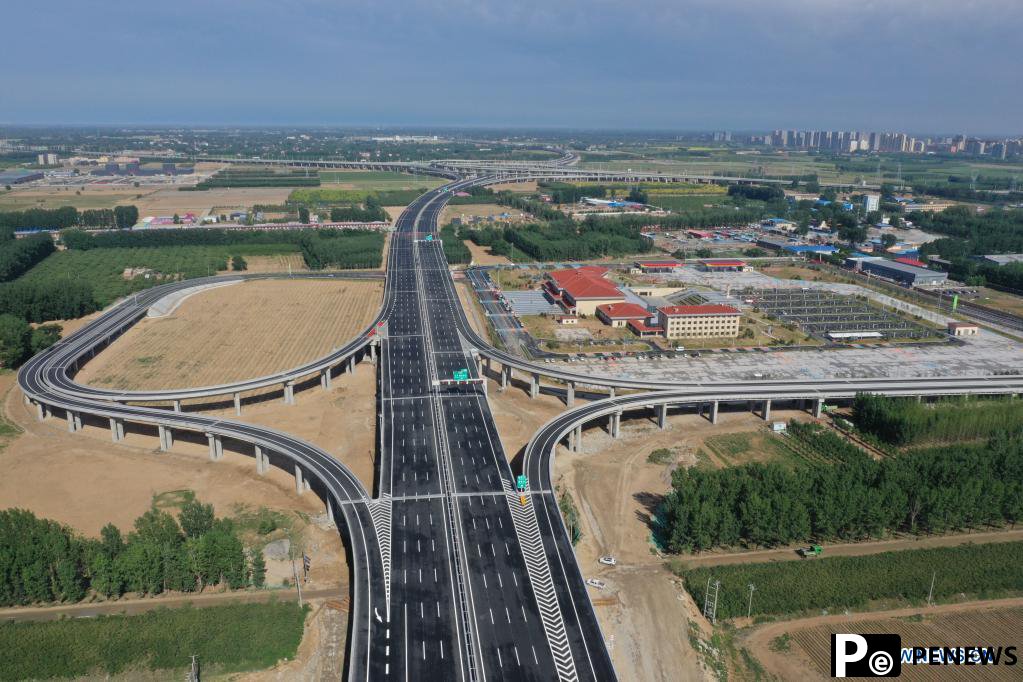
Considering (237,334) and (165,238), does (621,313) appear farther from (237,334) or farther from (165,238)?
(165,238)

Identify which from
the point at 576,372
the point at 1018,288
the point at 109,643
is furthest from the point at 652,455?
the point at 1018,288

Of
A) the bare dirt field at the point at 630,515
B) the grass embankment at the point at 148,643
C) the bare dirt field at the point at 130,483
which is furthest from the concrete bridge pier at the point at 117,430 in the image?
the bare dirt field at the point at 630,515

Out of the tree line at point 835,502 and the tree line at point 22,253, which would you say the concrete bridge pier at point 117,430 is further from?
the tree line at point 22,253

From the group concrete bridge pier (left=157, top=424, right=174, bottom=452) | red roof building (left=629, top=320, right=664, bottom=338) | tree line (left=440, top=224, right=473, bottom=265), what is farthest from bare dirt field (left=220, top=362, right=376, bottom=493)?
tree line (left=440, top=224, right=473, bottom=265)

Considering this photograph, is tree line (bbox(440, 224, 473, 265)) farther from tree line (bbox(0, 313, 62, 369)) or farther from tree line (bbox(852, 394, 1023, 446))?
tree line (bbox(852, 394, 1023, 446))

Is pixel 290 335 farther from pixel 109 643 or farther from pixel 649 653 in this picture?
pixel 649 653

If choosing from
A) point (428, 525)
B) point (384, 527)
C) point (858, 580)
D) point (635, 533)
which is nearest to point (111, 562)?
point (384, 527)
